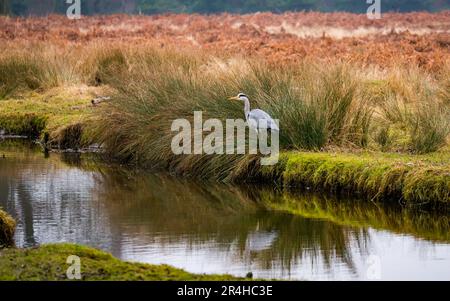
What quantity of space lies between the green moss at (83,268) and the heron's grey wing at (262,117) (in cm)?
597

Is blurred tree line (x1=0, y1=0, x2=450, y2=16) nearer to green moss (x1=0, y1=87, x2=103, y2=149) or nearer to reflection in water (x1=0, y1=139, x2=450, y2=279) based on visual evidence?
green moss (x1=0, y1=87, x2=103, y2=149)

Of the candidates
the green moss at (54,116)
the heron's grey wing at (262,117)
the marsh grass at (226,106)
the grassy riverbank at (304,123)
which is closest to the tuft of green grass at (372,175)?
the grassy riverbank at (304,123)

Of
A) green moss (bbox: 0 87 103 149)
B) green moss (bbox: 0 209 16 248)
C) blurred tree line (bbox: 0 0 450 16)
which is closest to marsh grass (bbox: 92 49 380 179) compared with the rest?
green moss (bbox: 0 87 103 149)

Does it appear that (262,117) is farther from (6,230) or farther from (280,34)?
(280,34)

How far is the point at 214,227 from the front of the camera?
12086 millimetres

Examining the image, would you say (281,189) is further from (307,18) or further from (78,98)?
(307,18)

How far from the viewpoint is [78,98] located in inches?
890

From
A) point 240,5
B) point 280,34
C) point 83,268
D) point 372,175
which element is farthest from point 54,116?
point 240,5

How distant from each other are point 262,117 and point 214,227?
2.92 m

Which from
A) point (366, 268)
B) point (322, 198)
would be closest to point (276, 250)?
point (366, 268)

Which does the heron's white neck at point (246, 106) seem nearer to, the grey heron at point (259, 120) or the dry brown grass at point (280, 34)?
the grey heron at point (259, 120)

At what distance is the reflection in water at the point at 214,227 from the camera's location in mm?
10031
